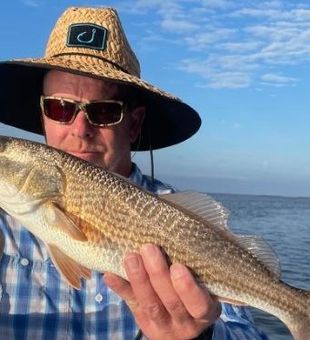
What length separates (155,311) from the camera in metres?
3.60

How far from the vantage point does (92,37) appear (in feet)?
16.7

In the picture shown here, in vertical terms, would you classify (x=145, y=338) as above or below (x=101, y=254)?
below

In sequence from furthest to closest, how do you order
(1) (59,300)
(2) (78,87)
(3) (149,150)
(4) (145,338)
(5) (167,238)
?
(3) (149,150) < (2) (78,87) < (1) (59,300) < (4) (145,338) < (5) (167,238)

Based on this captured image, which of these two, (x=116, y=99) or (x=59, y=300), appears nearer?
(x=59, y=300)

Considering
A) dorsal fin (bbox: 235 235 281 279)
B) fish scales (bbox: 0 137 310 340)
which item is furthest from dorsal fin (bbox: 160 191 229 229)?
dorsal fin (bbox: 235 235 281 279)

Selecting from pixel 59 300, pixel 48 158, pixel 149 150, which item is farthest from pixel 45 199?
pixel 149 150

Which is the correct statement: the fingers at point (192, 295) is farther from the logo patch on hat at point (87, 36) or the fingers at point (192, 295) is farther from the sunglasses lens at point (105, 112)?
the logo patch on hat at point (87, 36)

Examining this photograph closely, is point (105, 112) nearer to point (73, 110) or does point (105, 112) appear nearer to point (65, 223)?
point (73, 110)

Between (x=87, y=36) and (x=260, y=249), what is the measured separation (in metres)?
2.45

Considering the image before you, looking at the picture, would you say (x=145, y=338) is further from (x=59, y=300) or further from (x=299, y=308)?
(x=299, y=308)

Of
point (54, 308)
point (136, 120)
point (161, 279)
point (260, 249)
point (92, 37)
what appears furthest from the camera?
point (136, 120)

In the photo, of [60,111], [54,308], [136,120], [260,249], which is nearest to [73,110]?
[60,111]

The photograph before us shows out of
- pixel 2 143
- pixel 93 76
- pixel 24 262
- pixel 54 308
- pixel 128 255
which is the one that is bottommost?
pixel 54 308

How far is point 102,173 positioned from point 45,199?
37 centimetres
